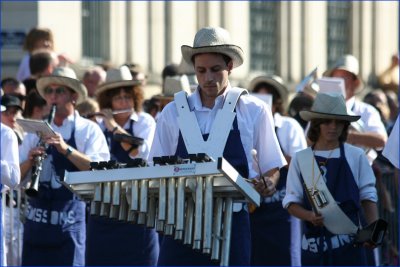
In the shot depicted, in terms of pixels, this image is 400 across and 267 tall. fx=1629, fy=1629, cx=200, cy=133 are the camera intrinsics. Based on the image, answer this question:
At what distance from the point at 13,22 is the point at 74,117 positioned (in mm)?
9075

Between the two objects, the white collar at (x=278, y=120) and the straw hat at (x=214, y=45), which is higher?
the straw hat at (x=214, y=45)

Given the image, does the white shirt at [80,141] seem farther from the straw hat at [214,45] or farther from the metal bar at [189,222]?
the metal bar at [189,222]

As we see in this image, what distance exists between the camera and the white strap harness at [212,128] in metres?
9.95

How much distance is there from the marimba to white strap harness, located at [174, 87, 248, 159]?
0.49 metres

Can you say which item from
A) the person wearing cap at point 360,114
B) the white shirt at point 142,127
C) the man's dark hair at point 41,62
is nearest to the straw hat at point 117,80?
the white shirt at point 142,127

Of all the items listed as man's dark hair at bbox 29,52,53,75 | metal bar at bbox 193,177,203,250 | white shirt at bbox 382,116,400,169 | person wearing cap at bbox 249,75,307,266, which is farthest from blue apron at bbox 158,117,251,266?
man's dark hair at bbox 29,52,53,75

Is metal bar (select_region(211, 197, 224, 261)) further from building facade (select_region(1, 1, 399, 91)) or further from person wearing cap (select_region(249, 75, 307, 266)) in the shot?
building facade (select_region(1, 1, 399, 91))

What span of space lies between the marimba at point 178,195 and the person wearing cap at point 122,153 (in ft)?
11.9

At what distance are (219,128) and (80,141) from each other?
3.17 meters

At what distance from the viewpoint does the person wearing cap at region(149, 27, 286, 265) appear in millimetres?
9992

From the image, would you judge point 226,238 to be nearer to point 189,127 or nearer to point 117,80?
point 189,127

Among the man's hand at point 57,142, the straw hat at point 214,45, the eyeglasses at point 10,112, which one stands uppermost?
the straw hat at point 214,45

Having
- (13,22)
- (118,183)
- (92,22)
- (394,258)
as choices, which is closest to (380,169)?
(394,258)

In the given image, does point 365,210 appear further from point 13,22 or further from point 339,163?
point 13,22
